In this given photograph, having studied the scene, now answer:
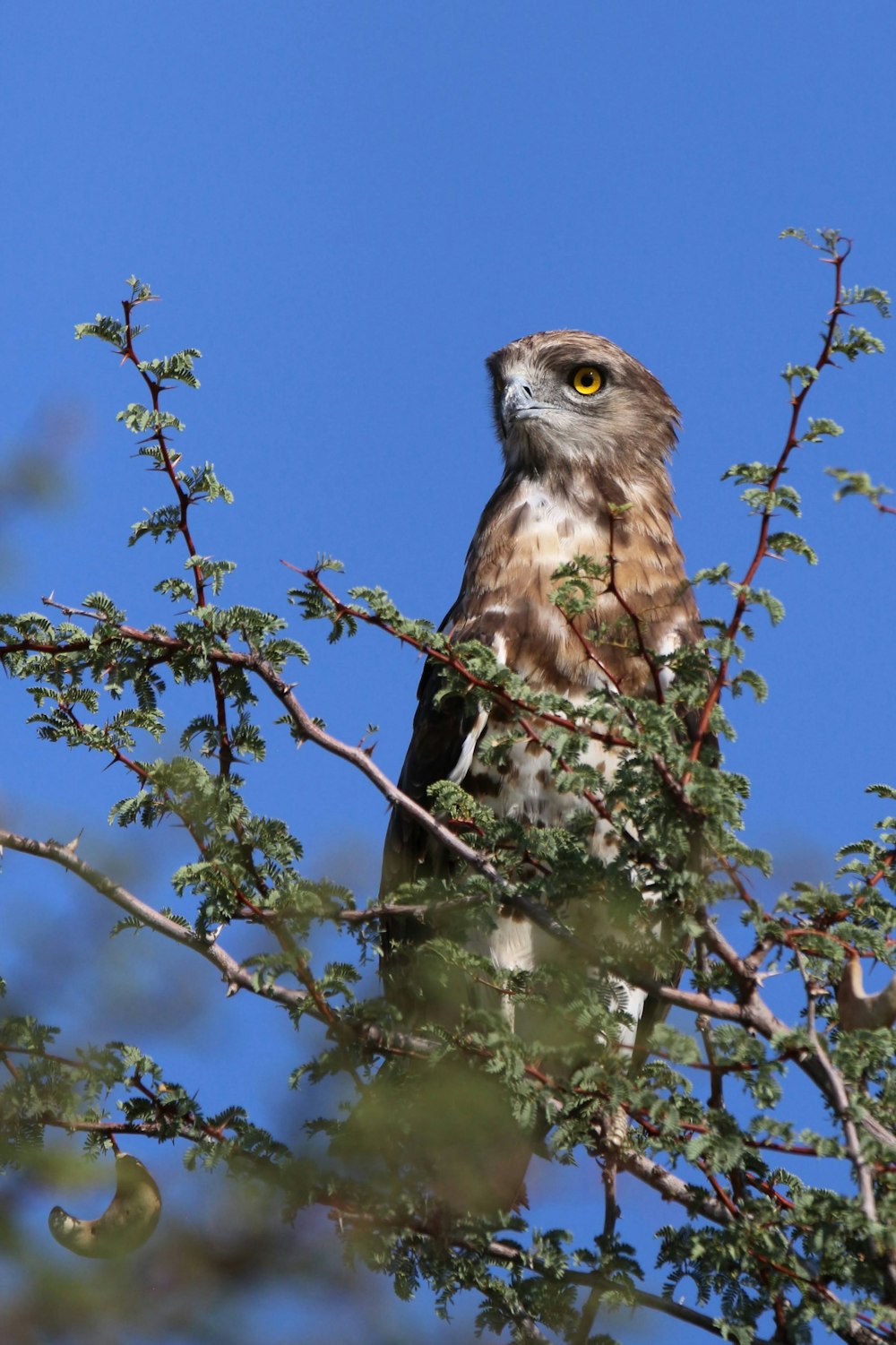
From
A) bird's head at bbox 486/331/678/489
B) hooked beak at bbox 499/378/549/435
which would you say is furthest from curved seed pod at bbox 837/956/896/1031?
hooked beak at bbox 499/378/549/435

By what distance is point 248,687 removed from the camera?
328 centimetres

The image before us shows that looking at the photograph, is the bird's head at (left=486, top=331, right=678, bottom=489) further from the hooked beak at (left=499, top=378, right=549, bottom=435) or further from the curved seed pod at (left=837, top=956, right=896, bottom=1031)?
the curved seed pod at (left=837, top=956, right=896, bottom=1031)

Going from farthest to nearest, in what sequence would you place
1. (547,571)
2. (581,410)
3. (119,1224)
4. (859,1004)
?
(581,410) → (547,571) → (859,1004) → (119,1224)

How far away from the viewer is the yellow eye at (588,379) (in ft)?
21.0

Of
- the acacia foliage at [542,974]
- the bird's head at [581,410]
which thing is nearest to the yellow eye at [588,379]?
the bird's head at [581,410]

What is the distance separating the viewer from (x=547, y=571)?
17.8 feet

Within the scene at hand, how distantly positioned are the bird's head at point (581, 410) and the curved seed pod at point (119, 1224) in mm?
4298

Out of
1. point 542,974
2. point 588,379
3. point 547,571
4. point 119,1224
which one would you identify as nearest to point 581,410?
point 588,379

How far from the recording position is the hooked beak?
20.5 feet

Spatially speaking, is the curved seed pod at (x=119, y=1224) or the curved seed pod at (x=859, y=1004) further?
the curved seed pod at (x=859, y=1004)

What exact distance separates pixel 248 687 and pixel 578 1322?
155 cm

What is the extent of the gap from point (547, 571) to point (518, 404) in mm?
1157

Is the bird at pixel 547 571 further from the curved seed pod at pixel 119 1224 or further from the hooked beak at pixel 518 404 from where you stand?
the curved seed pod at pixel 119 1224

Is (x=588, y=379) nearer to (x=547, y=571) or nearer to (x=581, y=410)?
(x=581, y=410)
